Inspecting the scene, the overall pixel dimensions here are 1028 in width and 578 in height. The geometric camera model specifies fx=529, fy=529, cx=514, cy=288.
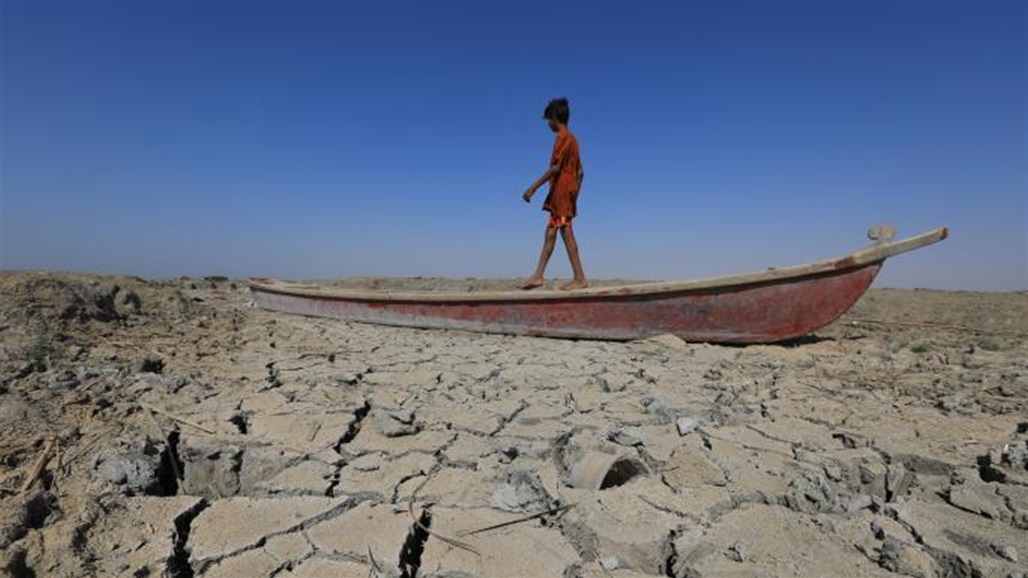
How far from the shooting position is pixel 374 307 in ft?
16.8

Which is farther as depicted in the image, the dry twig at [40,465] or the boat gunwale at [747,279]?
the boat gunwale at [747,279]

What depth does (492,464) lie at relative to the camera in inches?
71.7

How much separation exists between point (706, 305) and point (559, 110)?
210 cm

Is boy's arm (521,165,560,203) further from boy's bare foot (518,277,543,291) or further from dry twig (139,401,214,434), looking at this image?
dry twig (139,401,214,434)

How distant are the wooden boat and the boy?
52 centimetres

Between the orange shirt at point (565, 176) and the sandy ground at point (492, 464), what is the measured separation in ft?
5.84

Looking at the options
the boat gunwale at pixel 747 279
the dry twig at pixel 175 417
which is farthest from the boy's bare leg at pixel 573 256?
the dry twig at pixel 175 417

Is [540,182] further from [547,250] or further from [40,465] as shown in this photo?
[40,465]

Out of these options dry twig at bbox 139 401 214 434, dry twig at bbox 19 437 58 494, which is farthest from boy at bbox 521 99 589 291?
dry twig at bbox 19 437 58 494

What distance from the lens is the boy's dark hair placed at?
4.60 meters

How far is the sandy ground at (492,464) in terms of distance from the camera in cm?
135

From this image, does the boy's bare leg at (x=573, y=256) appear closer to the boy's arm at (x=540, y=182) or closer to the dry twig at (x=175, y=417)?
the boy's arm at (x=540, y=182)

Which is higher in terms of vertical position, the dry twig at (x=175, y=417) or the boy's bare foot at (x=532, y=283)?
the boy's bare foot at (x=532, y=283)

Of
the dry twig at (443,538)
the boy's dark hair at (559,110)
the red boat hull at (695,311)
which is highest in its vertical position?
the boy's dark hair at (559,110)
